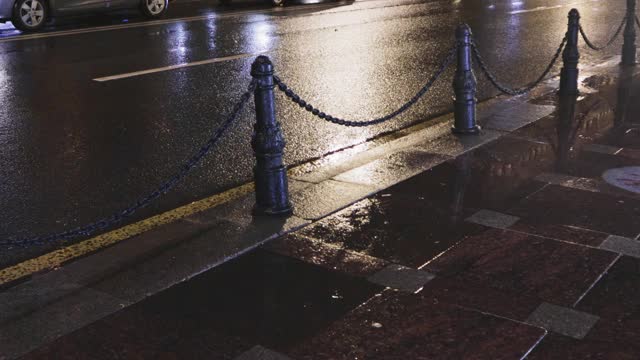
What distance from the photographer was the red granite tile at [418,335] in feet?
11.3

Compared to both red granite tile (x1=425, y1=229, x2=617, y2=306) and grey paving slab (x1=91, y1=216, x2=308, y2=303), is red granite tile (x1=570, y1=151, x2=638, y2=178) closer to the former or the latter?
red granite tile (x1=425, y1=229, x2=617, y2=306)

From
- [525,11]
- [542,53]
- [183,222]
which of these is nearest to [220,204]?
[183,222]

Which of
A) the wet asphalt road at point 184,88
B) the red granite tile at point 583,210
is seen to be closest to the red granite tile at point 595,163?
the red granite tile at point 583,210

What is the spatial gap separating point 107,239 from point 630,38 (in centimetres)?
826

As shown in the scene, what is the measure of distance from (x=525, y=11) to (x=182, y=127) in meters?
14.0

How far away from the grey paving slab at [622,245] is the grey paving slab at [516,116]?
291 centimetres

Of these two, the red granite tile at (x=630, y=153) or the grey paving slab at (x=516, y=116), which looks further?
the grey paving slab at (x=516, y=116)

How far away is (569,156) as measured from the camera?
6516 millimetres

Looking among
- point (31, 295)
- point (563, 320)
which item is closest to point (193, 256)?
point (31, 295)

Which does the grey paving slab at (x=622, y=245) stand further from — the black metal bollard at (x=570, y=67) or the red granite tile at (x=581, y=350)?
the black metal bollard at (x=570, y=67)

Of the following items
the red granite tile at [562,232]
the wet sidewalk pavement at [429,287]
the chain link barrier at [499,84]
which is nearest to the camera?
the wet sidewalk pavement at [429,287]

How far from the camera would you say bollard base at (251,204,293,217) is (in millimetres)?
5176

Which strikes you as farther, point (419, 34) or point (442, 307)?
point (419, 34)

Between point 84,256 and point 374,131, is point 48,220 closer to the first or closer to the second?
point 84,256
